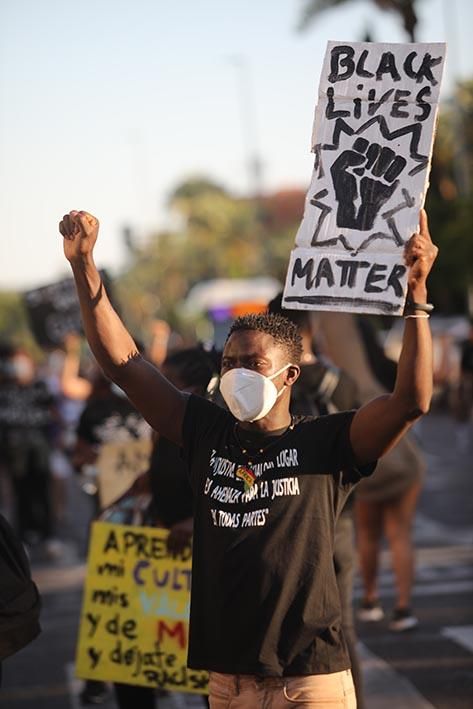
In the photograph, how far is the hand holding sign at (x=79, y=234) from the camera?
4.25m

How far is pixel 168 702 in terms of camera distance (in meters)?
7.52

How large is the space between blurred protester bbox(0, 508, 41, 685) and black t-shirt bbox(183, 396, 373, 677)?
809mm

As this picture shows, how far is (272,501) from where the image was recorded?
4.04 metres

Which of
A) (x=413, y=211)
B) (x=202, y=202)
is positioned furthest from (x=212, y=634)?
(x=202, y=202)

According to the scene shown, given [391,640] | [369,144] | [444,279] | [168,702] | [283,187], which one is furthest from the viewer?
[283,187]

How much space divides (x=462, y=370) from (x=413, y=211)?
1463 cm

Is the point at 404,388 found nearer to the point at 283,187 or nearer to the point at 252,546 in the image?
the point at 252,546

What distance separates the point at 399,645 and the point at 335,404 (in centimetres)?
245

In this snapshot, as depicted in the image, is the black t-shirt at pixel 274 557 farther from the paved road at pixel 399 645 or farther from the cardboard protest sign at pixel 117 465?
the cardboard protest sign at pixel 117 465

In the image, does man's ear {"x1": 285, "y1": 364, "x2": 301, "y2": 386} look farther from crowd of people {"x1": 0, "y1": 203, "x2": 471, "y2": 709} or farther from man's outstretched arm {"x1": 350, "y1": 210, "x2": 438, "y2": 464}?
man's outstretched arm {"x1": 350, "y1": 210, "x2": 438, "y2": 464}

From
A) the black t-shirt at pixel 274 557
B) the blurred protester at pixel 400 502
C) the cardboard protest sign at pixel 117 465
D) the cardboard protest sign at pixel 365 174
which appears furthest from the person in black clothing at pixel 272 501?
the blurred protester at pixel 400 502

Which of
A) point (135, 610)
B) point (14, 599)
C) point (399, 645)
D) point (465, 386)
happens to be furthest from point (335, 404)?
point (465, 386)

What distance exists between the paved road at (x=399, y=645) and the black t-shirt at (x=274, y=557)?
3.08 meters

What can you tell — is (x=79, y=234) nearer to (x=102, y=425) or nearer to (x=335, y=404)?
(x=335, y=404)
